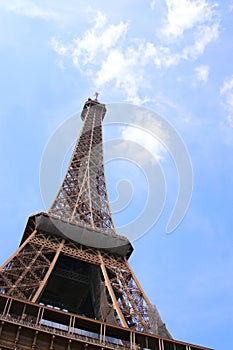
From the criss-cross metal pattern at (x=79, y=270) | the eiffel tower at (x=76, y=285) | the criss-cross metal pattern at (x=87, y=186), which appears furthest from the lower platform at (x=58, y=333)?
the criss-cross metal pattern at (x=87, y=186)

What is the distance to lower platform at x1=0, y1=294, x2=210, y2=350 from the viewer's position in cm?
2689

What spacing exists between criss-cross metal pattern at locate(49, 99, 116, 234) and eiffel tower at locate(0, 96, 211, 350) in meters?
0.12

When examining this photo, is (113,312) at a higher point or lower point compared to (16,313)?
higher

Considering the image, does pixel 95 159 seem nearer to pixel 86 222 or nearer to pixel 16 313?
pixel 86 222

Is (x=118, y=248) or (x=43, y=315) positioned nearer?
(x=43, y=315)

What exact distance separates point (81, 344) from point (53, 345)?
65.3 inches

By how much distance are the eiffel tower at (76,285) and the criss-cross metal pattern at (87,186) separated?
0.12 m

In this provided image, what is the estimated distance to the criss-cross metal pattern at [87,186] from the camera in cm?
4916

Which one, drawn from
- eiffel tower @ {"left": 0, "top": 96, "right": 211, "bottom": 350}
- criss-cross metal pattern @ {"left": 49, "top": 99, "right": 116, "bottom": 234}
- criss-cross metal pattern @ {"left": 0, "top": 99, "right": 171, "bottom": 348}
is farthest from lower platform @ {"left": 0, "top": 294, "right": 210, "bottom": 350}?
criss-cross metal pattern @ {"left": 49, "top": 99, "right": 116, "bottom": 234}

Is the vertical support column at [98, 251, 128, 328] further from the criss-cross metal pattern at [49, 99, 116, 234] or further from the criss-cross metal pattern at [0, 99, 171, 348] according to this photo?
the criss-cross metal pattern at [49, 99, 116, 234]

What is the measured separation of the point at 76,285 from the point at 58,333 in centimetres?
1551

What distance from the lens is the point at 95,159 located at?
62.4 meters

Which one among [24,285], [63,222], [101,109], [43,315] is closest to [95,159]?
[101,109]

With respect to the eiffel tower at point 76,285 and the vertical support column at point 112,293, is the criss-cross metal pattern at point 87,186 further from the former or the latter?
the vertical support column at point 112,293
